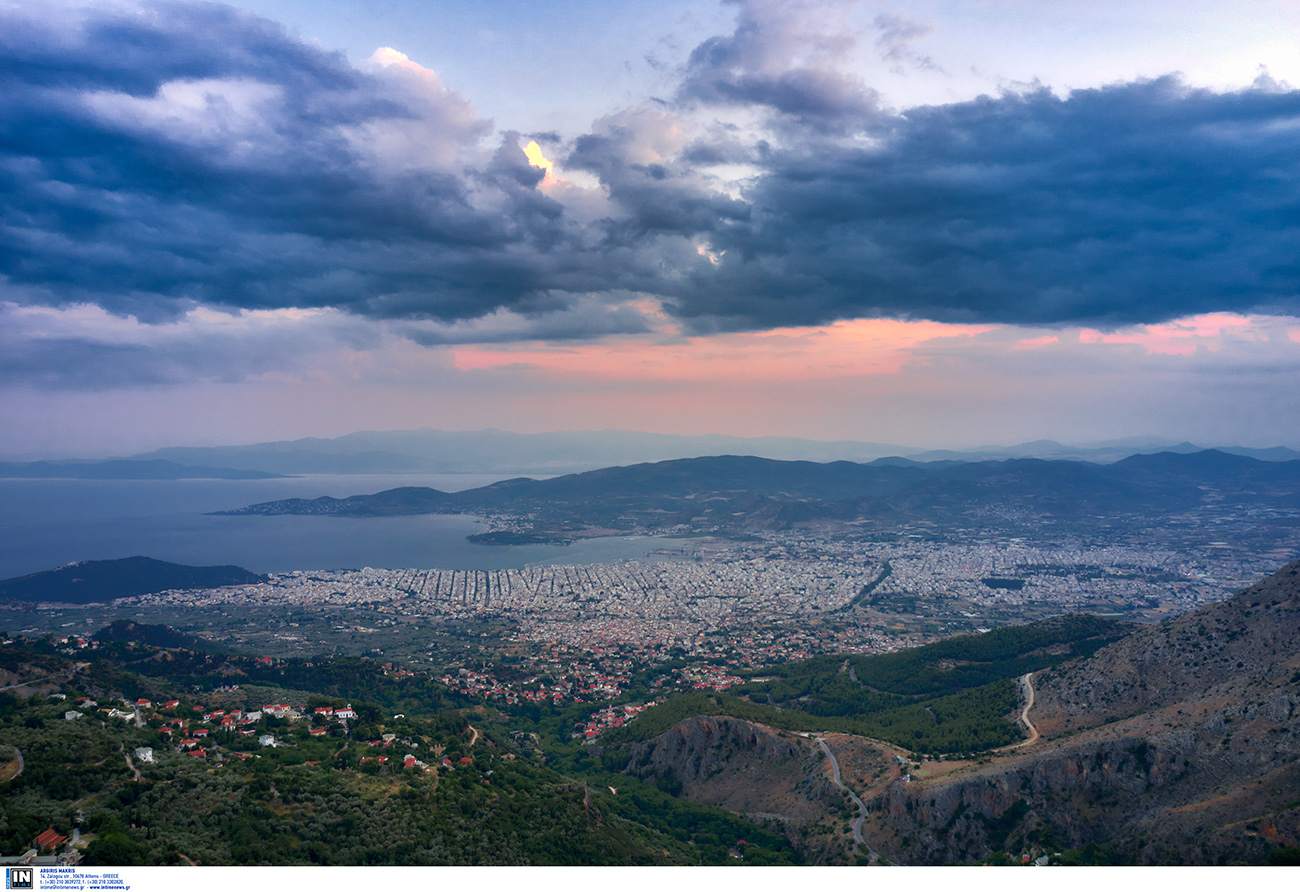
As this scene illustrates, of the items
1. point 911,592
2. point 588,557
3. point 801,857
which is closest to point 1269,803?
point 801,857

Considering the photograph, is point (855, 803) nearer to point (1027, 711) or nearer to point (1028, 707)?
point (1027, 711)

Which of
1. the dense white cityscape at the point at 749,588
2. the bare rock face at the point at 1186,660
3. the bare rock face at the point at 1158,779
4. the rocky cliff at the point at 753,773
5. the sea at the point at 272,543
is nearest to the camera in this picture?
the bare rock face at the point at 1158,779

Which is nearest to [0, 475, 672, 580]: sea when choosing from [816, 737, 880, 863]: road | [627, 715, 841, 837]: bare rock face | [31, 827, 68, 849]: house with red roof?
[627, 715, 841, 837]: bare rock face

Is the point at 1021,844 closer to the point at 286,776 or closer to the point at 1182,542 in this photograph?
the point at 286,776

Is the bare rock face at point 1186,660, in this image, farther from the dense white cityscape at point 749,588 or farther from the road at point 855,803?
the dense white cityscape at point 749,588

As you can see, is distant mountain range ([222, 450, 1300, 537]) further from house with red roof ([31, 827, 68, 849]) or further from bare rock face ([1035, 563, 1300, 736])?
house with red roof ([31, 827, 68, 849])

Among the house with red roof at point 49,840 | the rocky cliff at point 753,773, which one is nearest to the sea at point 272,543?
the rocky cliff at point 753,773
